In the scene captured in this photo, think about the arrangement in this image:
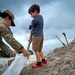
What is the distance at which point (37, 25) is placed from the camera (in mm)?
5754

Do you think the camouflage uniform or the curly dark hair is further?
the curly dark hair

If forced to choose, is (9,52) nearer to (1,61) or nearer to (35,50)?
(35,50)

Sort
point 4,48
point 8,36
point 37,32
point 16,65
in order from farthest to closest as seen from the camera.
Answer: point 37,32, point 16,65, point 4,48, point 8,36

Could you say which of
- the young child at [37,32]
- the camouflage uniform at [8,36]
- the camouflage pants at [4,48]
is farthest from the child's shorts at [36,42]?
the camouflage uniform at [8,36]

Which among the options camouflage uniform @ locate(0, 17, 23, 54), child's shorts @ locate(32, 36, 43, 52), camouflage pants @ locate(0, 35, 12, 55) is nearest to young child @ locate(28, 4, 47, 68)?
child's shorts @ locate(32, 36, 43, 52)

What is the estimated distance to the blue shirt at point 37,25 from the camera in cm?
571

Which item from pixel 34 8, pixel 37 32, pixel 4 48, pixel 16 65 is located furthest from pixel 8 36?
pixel 34 8

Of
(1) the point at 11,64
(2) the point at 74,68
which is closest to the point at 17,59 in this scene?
(1) the point at 11,64

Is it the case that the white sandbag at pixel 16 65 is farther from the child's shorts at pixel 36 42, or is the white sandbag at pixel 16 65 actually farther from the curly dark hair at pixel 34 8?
the curly dark hair at pixel 34 8

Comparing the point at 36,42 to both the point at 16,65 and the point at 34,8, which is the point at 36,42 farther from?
the point at 16,65

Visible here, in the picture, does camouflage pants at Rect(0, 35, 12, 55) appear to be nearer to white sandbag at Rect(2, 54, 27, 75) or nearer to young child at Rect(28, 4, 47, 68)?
white sandbag at Rect(2, 54, 27, 75)

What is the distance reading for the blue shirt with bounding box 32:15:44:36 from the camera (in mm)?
5714

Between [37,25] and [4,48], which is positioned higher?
[37,25]

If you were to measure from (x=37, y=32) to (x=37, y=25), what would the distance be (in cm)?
17
